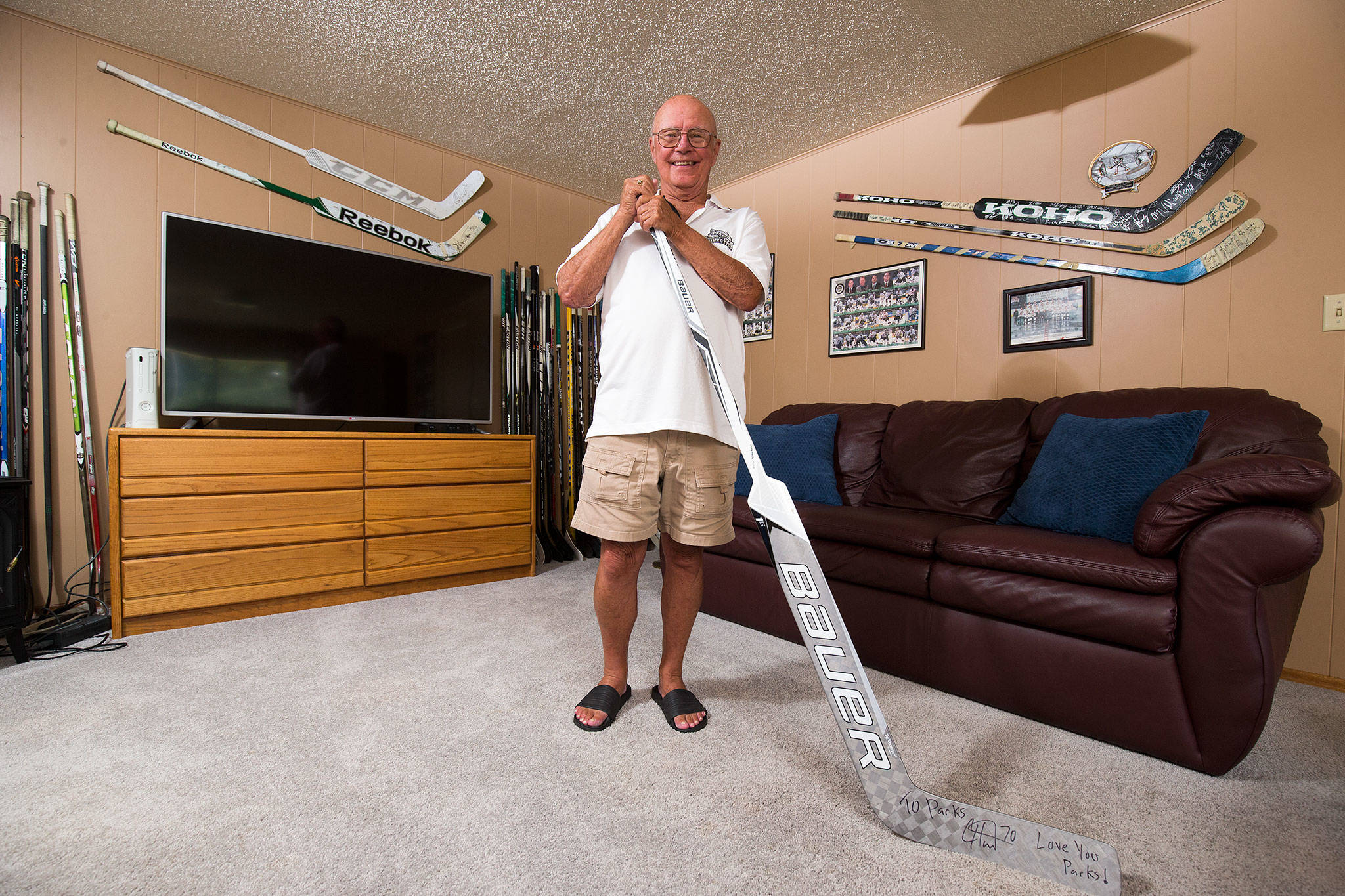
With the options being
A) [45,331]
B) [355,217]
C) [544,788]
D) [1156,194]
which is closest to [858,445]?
[1156,194]

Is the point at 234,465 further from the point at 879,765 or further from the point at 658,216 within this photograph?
the point at 879,765

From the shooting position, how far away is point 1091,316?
88.7 inches

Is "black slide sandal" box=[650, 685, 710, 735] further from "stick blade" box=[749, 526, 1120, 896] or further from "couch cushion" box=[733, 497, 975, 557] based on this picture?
"couch cushion" box=[733, 497, 975, 557]

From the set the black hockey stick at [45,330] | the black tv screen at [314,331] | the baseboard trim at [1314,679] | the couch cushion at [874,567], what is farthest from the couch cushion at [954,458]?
the black hockey stick at [45,330]

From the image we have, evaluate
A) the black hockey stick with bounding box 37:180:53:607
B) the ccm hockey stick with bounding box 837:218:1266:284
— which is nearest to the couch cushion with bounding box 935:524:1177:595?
the ccm hockey stick with bounding box 837:218:1266:284

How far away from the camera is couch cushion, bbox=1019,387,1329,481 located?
60.6 inches

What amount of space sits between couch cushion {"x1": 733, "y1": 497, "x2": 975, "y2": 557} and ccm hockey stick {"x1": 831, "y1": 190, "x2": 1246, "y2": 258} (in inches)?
48.3

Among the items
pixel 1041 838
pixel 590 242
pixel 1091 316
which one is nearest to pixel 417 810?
pixel 1041 838

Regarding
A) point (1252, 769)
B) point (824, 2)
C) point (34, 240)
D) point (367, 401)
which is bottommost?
point (1252, 769)

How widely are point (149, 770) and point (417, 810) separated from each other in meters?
0.59

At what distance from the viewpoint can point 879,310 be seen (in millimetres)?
2895

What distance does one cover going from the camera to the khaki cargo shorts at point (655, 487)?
1.30 metres

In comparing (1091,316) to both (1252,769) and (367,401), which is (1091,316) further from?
(367,401)

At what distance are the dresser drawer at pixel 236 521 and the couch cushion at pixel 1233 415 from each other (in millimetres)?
2738
